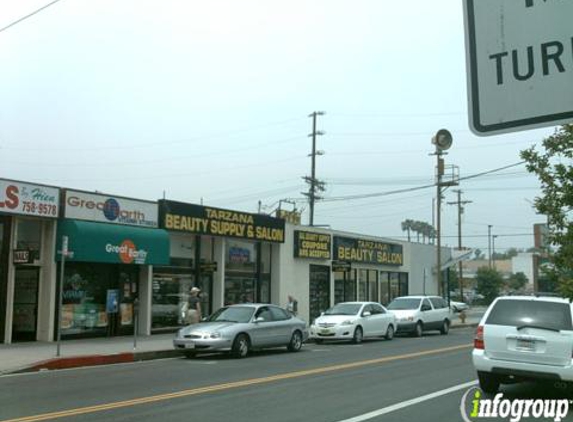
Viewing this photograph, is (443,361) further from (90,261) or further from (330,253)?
(330,253)

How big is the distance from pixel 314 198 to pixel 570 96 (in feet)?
161

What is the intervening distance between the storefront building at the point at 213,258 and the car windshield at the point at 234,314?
5.51 meters

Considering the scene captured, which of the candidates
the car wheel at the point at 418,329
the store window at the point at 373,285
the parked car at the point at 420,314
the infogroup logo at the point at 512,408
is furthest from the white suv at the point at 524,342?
the store window at the point at 373,285

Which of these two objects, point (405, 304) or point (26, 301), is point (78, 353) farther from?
point (405, 304)

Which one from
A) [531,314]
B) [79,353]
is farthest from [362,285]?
[531,314]

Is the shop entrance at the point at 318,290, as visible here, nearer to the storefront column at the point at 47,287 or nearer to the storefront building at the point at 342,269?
the storefront building at the point at 342,269

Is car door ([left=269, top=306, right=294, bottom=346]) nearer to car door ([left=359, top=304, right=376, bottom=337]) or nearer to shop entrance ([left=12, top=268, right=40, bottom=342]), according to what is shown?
car door ([left=359, top=304, right=376, bottom=337])

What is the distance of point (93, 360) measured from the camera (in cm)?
1642

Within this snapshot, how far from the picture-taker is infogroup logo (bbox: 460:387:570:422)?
9.66 meters

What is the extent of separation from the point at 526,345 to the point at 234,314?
10.3 metres

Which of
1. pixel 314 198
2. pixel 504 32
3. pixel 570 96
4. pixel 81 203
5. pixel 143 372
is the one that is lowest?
pixel 143 372

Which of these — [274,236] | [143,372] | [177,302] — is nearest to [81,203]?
[177,302]

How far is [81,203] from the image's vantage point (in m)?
21.6

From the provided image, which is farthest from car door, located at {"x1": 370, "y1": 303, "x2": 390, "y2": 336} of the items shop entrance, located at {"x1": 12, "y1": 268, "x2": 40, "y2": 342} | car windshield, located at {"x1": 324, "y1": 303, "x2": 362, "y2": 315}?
shop entrance, located at {"x1": 12, "y1": 268, "x2": 40, "y2": 342}
